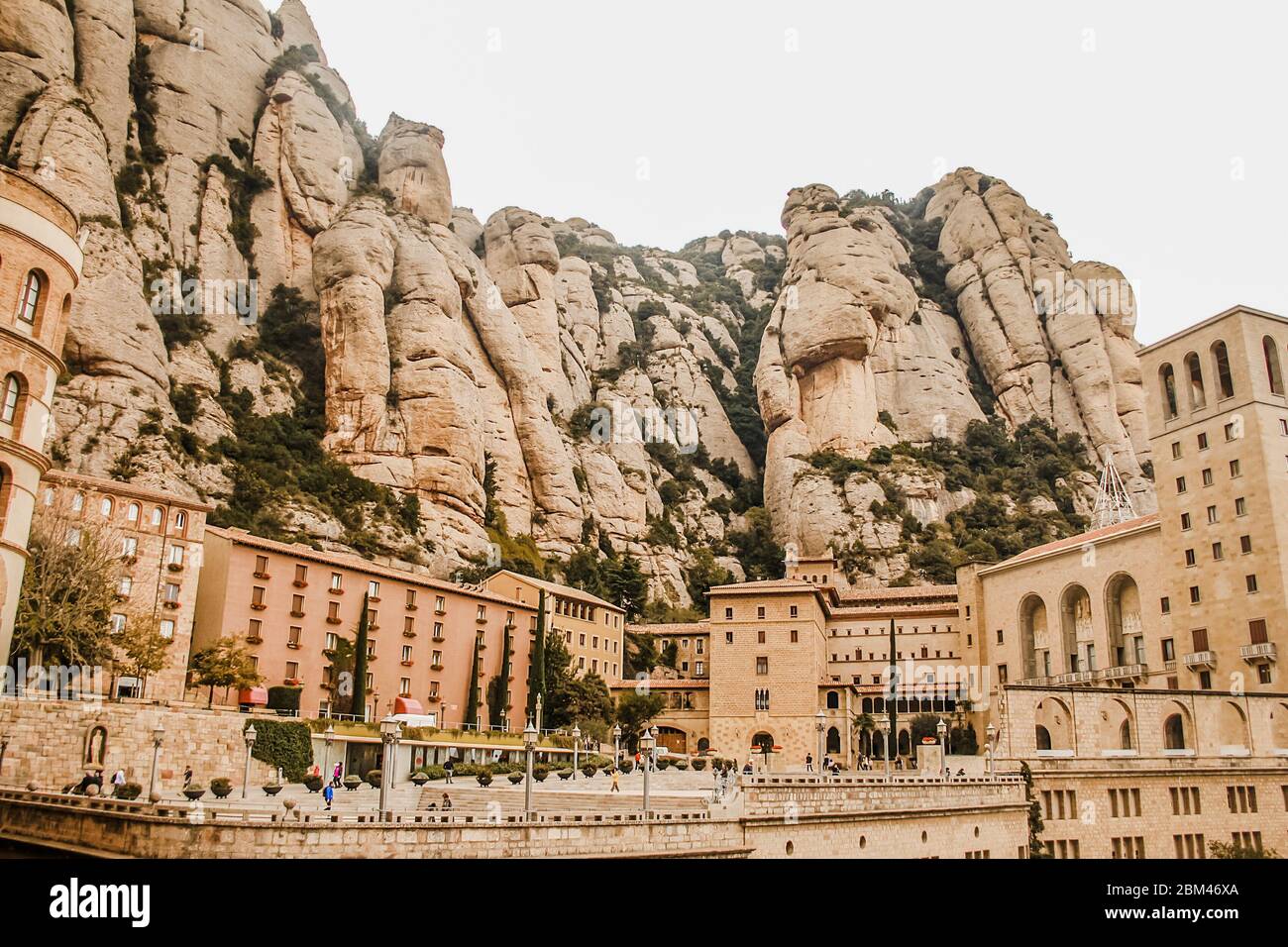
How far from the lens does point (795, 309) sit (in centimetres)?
10625

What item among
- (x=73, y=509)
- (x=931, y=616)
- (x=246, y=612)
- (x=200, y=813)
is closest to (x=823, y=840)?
(x=200, y=813)

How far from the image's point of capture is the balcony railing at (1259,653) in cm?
4941

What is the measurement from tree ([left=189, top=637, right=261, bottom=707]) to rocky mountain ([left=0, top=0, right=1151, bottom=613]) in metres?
17.5

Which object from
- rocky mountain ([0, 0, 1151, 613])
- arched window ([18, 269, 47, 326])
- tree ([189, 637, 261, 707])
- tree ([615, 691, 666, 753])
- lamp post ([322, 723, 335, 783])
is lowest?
lamp post ([322, 723, 335, 783])

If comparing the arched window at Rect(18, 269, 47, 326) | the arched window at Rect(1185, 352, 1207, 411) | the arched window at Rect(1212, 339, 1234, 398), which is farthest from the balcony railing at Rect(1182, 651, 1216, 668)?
the arched window at Rect(18, 269, 47, 326)

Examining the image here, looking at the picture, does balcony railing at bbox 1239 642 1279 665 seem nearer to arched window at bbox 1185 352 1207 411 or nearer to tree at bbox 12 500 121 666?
arched window at bbox 1185 352 1207 411

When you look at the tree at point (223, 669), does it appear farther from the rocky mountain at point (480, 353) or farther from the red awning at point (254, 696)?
the rocky mountain at point (480, 353)

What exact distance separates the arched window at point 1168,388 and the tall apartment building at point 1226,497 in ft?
0.26

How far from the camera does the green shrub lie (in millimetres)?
37938

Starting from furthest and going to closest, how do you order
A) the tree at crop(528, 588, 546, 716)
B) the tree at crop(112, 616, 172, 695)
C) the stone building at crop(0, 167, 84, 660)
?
the tree at crop(528, 588, 546, 716) < the tree at crop(112, 616, 172, 695) < the stone building at crop(0, 167, 84, 660)

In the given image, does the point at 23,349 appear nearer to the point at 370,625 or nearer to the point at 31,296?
the point at 31,296

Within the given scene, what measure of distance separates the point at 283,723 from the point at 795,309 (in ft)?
260

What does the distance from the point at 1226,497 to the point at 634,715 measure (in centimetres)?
3661

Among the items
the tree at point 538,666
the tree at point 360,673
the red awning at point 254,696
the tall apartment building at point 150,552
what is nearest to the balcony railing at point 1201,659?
the tree at point 538,666
